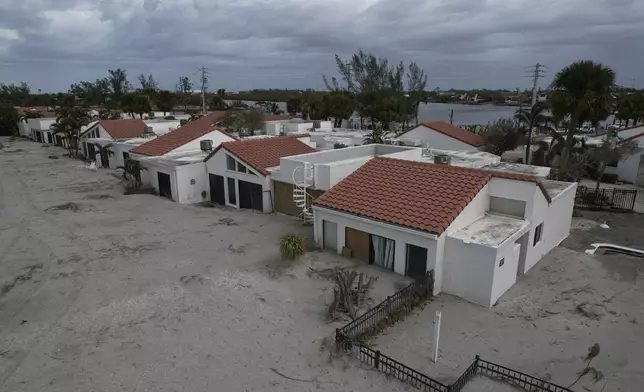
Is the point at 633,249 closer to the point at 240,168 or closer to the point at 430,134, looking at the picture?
the point at 240,168

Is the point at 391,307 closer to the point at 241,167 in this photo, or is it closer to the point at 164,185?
the point at 241,167

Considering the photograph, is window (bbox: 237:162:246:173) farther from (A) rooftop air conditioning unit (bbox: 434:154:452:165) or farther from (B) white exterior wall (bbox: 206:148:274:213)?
(A) rooftop air conditioning unit (bbox: 434:154:452:165)

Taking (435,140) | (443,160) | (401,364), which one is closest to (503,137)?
(435,140)

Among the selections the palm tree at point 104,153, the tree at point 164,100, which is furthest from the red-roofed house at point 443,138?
the tree at point 164,100

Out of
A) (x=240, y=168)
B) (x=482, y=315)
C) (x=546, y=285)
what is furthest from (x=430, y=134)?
(x=482, y=315)

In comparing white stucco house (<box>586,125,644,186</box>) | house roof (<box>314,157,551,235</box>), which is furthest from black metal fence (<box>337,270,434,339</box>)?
white stucco house (<box>586,125,644,186</box>)

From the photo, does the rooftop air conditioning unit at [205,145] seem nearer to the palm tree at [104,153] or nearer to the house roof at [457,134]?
the palm tree at [104,153]
